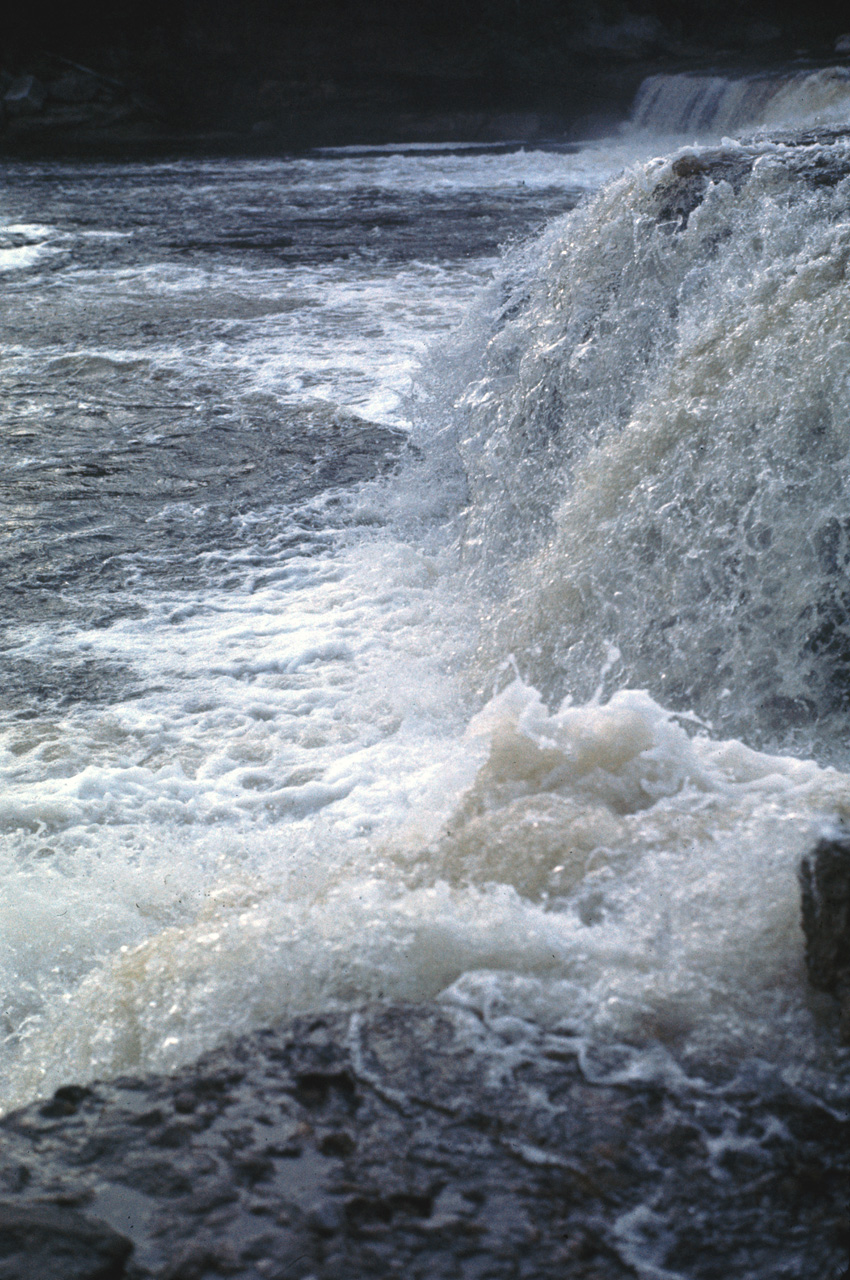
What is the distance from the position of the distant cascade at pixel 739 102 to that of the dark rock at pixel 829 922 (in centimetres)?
1256

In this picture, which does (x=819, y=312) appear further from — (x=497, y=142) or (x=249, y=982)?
(x=497, y=142)

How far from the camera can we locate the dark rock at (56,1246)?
57.1 inches

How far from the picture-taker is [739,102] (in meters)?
16.1

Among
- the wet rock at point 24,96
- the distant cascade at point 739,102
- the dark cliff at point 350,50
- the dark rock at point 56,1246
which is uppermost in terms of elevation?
the dark cliff at point 350,50

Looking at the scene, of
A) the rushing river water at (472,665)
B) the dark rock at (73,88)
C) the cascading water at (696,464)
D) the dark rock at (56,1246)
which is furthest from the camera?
the dark rock at (73,88)

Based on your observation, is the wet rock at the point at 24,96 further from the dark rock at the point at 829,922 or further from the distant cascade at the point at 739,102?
the dark rock at the point at 829,922

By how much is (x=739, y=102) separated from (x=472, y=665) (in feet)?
51.9

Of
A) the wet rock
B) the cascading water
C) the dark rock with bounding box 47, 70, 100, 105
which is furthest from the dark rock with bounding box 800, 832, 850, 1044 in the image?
the dark rock with bounding box 47, 70, 100, 105

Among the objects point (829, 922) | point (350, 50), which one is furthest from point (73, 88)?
point (829, 922)

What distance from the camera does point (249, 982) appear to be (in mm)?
2035

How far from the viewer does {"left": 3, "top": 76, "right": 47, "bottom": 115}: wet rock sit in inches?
854

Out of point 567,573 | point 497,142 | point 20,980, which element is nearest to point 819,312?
point 567,573

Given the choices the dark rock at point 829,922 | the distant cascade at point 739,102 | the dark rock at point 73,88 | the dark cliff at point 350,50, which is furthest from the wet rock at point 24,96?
the dark rock at point 829,922

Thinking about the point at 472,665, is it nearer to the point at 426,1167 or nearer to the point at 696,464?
the point at 696,464
